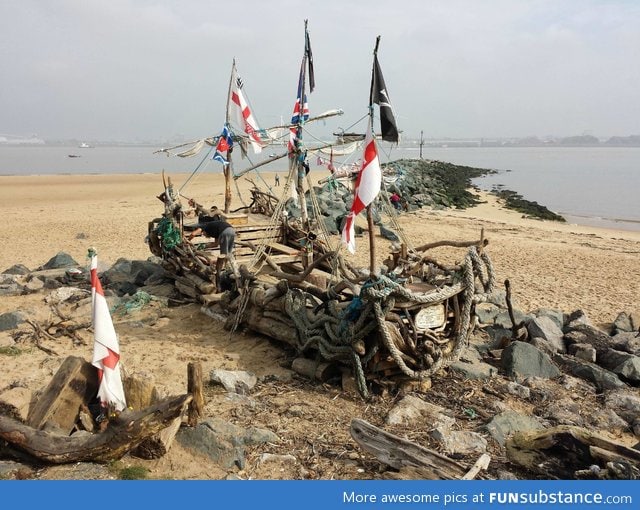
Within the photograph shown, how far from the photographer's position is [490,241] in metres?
19.5

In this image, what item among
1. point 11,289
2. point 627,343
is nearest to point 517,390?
point 627,343

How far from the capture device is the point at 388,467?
5.07 meters

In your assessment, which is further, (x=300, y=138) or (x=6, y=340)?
(x=300, y=138)

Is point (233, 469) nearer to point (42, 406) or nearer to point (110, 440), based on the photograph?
point (110, 440)

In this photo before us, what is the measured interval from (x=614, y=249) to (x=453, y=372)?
14.7 metres

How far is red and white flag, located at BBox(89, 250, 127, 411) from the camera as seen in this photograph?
502 centimetres

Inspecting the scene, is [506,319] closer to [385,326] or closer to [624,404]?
[624,404]

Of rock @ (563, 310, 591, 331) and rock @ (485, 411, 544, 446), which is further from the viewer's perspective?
rock @ (563, 310, 591, 331)

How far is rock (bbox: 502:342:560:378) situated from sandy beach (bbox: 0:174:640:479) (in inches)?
90.0

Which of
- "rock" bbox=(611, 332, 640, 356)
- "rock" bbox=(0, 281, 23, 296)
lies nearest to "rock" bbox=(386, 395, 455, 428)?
"rock" bbox=(611, 332, 640, 356)

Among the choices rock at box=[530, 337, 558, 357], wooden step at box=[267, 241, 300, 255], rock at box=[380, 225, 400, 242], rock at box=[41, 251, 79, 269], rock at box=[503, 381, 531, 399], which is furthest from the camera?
rock at box=[380, 225, 400, 242]

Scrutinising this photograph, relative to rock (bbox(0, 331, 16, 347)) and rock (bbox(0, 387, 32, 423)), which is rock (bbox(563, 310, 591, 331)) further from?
rock (bbox(0, 331, 16, 347))

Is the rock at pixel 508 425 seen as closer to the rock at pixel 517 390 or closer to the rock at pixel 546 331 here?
the rock at pixel 517 390

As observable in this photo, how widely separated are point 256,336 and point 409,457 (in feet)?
14.8
